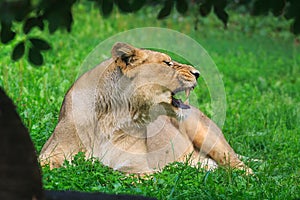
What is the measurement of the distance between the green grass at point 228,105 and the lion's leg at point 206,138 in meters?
0.29

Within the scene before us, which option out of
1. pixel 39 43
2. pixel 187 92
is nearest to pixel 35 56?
pixel 39 43

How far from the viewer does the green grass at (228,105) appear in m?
5.09

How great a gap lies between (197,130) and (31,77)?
242 centimetres

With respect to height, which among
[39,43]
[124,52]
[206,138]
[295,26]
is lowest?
[206,138]

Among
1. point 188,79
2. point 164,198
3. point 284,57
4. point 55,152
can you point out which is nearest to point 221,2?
point 164,198

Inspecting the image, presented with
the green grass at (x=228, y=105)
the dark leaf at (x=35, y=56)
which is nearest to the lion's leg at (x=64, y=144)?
the green grass at (x=228, y=105)

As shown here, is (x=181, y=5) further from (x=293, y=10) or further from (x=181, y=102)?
(x=181, y=102)

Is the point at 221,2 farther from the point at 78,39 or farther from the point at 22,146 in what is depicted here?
the point at 78,39

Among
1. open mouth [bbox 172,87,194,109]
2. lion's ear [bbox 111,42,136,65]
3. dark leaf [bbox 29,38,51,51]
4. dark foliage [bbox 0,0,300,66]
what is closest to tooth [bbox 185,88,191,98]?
open mouth [bbox 172,87,194,109]

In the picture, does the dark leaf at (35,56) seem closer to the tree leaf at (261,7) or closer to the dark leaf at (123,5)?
the dark leaf at (123,5)

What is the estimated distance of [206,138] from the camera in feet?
21.3

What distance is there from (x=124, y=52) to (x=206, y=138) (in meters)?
1.45

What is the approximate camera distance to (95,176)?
5.24m

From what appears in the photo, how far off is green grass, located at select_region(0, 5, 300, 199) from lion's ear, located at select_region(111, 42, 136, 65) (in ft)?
2.58
